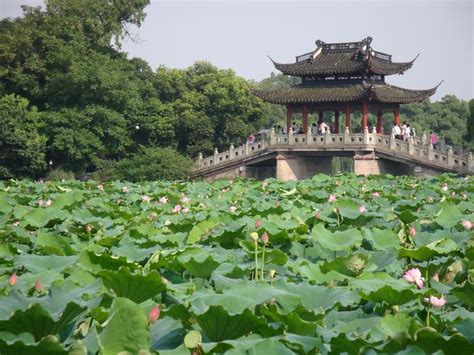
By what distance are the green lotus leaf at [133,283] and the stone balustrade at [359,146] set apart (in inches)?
938

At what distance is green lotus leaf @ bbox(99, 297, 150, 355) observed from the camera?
6.75ft

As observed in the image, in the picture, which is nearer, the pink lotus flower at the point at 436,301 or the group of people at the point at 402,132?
the pink lotus flower at the point at 436,301

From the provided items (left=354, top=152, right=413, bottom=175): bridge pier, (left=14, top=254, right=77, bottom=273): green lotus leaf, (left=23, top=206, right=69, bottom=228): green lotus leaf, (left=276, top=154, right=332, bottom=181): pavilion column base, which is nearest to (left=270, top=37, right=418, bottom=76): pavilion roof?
(left=276, top=154, right=332, bottom=181): pavilion column base

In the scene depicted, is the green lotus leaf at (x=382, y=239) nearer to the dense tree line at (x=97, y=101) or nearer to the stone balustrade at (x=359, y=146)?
the stone balustrade at (x=359, y=146)

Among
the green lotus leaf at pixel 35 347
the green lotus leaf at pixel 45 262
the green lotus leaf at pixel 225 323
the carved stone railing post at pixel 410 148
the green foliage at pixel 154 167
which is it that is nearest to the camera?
the green lotus leaf at pixel 35 347

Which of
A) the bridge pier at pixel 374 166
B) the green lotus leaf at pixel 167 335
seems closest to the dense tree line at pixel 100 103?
the bridge pier at pixel 374 166

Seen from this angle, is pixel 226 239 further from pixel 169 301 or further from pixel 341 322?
pixel 341 322

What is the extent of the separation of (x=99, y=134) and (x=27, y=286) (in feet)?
92.3

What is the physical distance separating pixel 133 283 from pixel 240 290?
13.4 inches

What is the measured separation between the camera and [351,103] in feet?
103

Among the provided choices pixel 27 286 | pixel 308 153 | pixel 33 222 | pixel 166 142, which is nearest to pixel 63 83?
pixel 166 142

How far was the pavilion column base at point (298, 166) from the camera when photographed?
30.8 m

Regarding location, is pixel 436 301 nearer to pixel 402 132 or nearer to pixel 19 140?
pixel 402 132

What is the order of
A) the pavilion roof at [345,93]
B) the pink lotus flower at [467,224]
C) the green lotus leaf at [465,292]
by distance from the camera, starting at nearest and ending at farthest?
the green lotus leaf at [465,292] → the pink lotus flower at [467,224] → the pavilion roof at [345,93]
